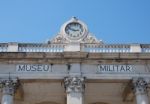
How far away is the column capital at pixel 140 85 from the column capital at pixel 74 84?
3461 mm

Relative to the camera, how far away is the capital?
78.3ft

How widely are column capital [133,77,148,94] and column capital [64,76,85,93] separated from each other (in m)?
3.46

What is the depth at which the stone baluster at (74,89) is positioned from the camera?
23.7m

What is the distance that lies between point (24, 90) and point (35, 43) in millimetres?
3792

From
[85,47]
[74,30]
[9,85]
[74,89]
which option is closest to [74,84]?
[74,89]

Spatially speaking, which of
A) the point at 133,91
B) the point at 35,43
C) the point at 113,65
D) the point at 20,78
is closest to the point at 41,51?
the point at 35,43

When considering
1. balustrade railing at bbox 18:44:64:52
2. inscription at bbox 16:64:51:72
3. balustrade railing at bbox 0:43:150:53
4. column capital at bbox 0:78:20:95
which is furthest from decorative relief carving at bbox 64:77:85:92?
column capital at bbox 0:78:20:95

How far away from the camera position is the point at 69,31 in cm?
2698

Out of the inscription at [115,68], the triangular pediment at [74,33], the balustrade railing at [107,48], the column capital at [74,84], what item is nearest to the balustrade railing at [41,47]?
the triangular pediment at [74,33]

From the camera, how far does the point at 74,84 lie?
78.9ft

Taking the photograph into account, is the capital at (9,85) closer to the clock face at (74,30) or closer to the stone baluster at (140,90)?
the clock face at (74,30)

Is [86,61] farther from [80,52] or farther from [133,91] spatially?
[133,91]

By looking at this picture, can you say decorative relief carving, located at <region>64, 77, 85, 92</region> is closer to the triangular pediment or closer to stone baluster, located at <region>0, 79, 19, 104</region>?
stone baluster, located at <region>0, 79, 19, 104</region>

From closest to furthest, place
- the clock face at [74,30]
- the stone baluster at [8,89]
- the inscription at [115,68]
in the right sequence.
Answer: the stone baluster at [8,89], the inscription at [115,68], the clock face at [74,30]
